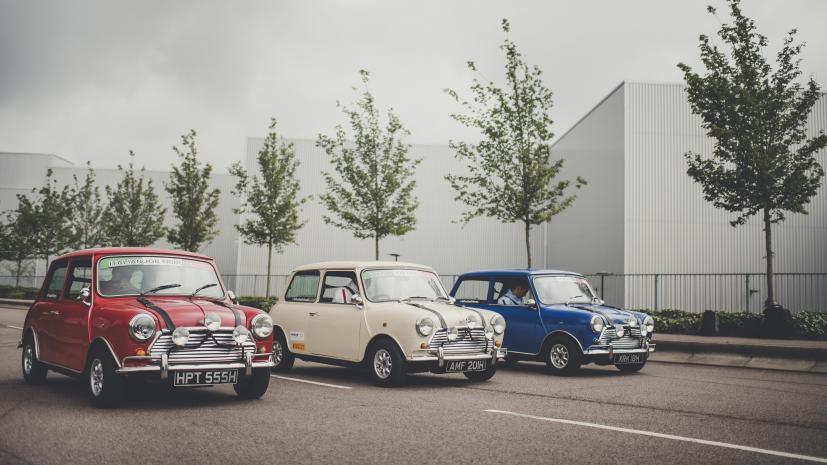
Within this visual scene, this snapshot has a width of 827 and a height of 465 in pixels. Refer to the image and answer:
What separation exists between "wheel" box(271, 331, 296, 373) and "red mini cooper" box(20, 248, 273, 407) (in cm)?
282

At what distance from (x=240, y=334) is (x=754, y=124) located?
15829mm

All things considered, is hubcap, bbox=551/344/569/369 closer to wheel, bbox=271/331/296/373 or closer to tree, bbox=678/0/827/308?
wheel, bbox=271/331/296/373

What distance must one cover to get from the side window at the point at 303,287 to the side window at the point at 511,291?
3727mm

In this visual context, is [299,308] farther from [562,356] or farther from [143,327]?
[562,356]

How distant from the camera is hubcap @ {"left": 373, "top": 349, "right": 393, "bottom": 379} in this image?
10203 millimetres

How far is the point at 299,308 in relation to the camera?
11.8m

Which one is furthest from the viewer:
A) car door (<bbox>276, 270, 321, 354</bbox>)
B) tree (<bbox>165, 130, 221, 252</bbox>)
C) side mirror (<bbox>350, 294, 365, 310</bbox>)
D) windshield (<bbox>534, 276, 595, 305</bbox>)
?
tree (<bbox>165, 130, 221, 252</bbox>)

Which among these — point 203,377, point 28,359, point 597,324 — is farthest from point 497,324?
point 28,359

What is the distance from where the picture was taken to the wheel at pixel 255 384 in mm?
8602

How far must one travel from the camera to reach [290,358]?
11953 mm

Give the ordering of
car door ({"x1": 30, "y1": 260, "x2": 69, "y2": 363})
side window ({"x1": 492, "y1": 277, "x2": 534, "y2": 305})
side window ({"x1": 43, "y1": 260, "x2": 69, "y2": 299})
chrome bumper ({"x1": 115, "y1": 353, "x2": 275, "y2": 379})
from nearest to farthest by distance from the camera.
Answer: chrome bumper ({"x1": 115, "y1": 353, "x2": 275, "y2": 379})
car door ({"x1": 30, "y1": 260, "x2": 69, "y2": 363})
side window ({"x1": 43, "y1": 260, "x2": 69, "y2": 299})
side window ({"x1": 492, "y1": 277, "x2": 534, "y2": 305})

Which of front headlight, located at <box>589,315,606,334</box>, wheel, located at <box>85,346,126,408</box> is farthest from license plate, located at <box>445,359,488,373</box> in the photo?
wheel, located at <box>85,346,126,408</box>

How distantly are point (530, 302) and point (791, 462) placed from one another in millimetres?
7351

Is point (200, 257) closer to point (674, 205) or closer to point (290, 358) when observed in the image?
point (290, 358)
